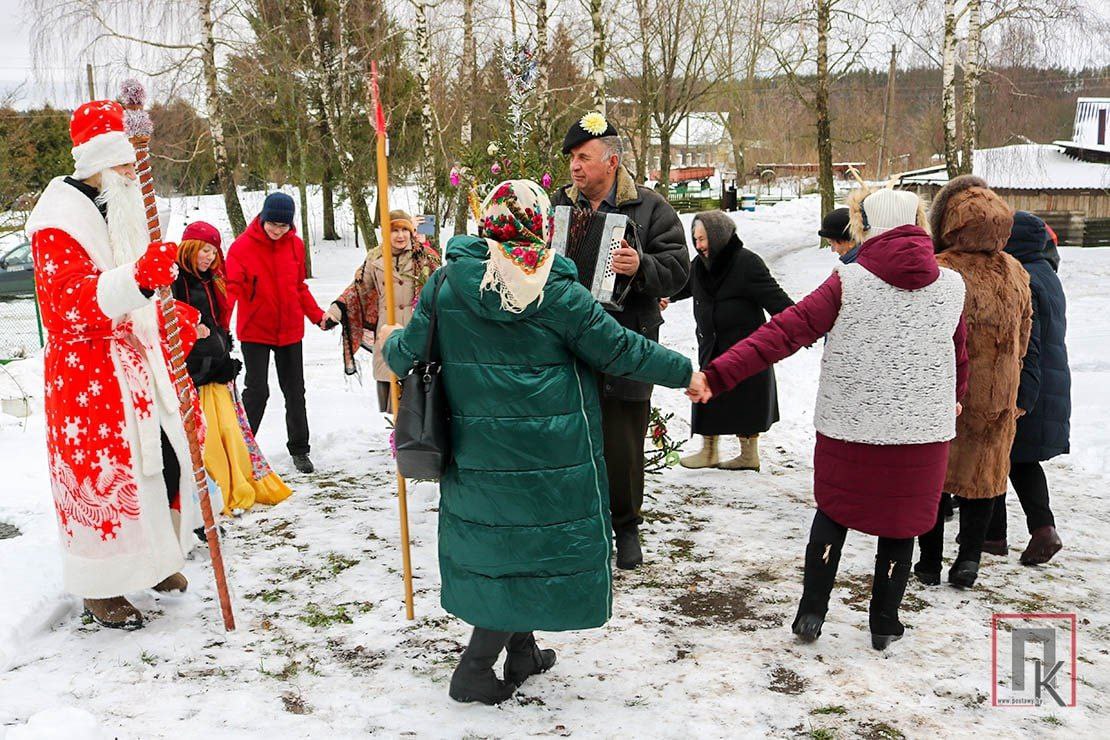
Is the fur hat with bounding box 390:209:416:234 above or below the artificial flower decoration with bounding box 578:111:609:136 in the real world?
below

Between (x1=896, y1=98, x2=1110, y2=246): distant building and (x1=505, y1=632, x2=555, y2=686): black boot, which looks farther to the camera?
(x1=896, y1=98, x2=1110, y2=246): distant building

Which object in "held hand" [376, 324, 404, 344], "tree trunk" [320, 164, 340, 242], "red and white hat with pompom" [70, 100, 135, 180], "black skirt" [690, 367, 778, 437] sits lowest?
"black skirt" [690, 367, 778, 437]

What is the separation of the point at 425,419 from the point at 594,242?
66.3 inches

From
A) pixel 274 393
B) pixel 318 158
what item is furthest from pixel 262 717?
pixel 318 158

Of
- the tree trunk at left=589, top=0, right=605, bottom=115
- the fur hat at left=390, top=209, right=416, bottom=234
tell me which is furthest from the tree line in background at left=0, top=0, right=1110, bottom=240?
the fur hat at left=390, top=209, right=416, bottom=234

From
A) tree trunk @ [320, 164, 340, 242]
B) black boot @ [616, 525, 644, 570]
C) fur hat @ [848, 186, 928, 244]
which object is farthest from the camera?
tree trunk @ [320, 164, 340, 242]

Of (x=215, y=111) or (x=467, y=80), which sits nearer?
(x=215, y=111)

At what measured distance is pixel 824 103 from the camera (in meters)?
21.1

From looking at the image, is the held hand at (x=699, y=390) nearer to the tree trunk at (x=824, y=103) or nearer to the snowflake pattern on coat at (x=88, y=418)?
the snowflake pattern on coat at (x=88, y=418)

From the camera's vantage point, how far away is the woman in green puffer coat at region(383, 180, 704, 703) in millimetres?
3023

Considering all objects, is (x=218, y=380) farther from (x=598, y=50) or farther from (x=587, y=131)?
(x=598, y=50)

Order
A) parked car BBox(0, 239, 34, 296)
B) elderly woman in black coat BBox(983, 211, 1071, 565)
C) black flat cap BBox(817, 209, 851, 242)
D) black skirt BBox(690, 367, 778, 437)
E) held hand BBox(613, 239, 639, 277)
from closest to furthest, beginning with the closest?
held hand BBox(613, 239, 639, 277), elderly woman in black coat BBox(983, 211, 1071, 565), black flat cap BBox(817, 209, 851, 242), black skirt BBox(690, 367, 778, 437), parked car BBox(0, 239, 34, 296)

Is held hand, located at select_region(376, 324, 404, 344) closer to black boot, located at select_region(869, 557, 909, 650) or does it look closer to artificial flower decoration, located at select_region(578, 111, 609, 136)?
artificial flower decoration, located at select_region(578, 111, 609, 136)

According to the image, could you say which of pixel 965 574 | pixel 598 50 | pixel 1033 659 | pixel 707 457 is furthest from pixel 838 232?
pixel 598 50
